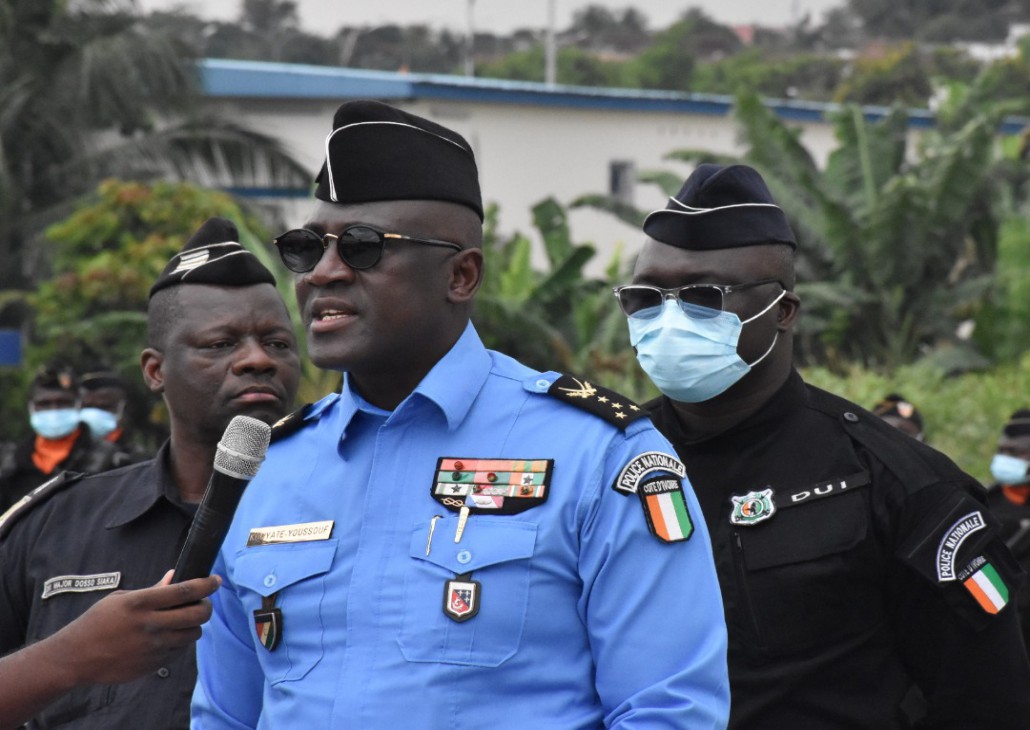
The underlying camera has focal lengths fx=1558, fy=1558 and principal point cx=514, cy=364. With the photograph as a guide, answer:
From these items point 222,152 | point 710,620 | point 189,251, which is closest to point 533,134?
point 222,152

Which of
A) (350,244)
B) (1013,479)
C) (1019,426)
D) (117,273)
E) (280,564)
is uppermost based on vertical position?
(350,244)

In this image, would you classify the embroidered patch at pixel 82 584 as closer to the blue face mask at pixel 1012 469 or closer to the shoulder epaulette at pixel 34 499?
the shoulder epaulette at pixel 34 499

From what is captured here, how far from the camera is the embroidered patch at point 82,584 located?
12.2 ft

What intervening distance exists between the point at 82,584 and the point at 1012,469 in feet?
18.3

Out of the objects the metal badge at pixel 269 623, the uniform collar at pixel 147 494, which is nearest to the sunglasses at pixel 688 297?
the uniform collar at pixel 147 494

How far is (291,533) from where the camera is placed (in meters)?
2.83

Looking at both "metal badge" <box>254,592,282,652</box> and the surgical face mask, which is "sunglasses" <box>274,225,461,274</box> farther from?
the surgical face mask

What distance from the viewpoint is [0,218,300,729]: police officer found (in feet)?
11.9

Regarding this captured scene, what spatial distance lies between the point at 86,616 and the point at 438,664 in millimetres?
661

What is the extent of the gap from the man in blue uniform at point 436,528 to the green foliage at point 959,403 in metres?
8.19

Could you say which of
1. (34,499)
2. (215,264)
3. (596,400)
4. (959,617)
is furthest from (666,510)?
(34,499)

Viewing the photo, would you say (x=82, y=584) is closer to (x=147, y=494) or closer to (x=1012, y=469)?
(x=147, y=494)

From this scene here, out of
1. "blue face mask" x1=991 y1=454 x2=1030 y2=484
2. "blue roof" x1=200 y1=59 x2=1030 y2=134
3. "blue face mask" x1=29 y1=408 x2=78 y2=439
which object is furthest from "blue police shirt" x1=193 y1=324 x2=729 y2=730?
"blue roof" x1=200 y1=59 x2=1030 y2=134

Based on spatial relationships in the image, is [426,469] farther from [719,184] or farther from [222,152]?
[222,152]
